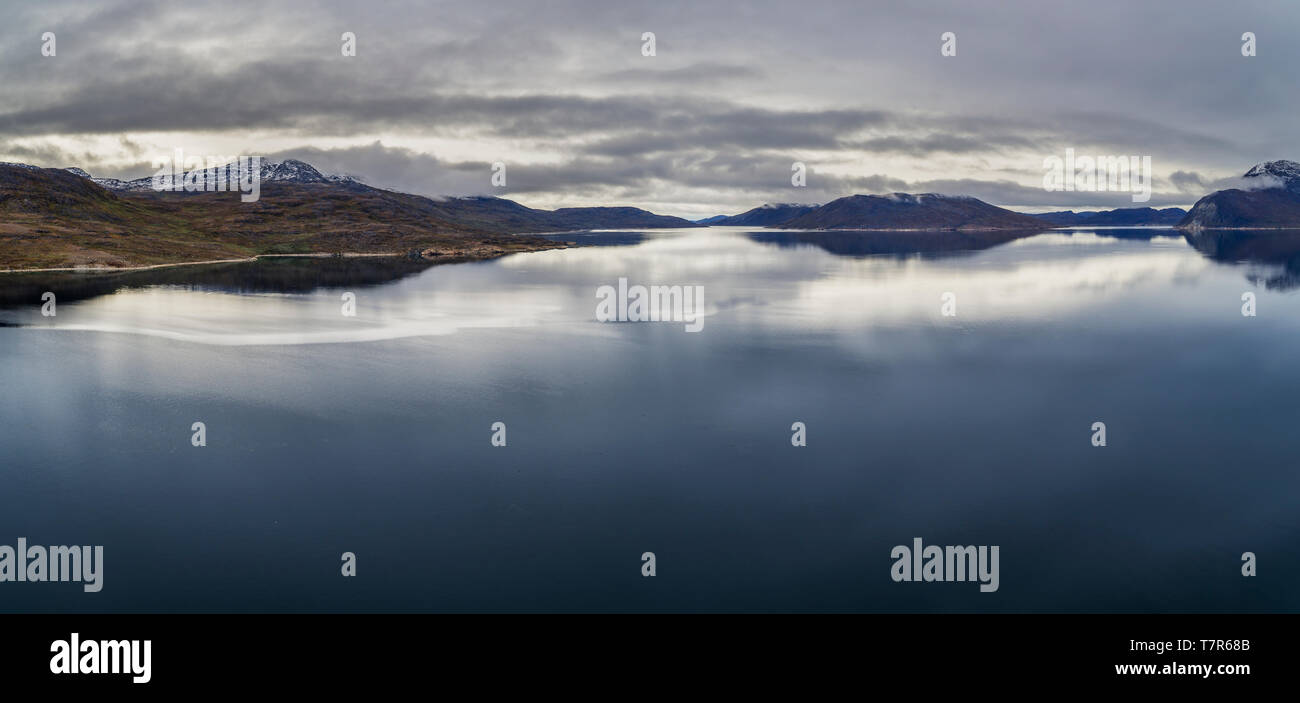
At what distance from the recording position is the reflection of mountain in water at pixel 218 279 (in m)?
107

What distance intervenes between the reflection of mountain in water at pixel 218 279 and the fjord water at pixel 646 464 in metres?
39.7

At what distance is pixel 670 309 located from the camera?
85938 millimetres

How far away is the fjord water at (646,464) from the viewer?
81.0 ft

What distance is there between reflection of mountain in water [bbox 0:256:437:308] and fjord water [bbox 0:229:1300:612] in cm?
3969

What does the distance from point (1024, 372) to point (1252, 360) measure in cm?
2075

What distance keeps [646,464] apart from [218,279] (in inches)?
4723

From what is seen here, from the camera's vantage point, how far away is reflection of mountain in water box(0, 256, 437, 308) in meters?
A: 107

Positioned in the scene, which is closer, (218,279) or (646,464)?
(646,464)

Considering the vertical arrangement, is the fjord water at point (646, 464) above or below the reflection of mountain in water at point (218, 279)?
below

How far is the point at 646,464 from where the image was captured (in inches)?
1347

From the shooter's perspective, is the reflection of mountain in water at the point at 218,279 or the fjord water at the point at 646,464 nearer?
the fjord water at the point at 646,464

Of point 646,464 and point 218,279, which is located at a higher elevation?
point 218,279

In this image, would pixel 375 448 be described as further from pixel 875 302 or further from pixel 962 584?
pixel 875 302
